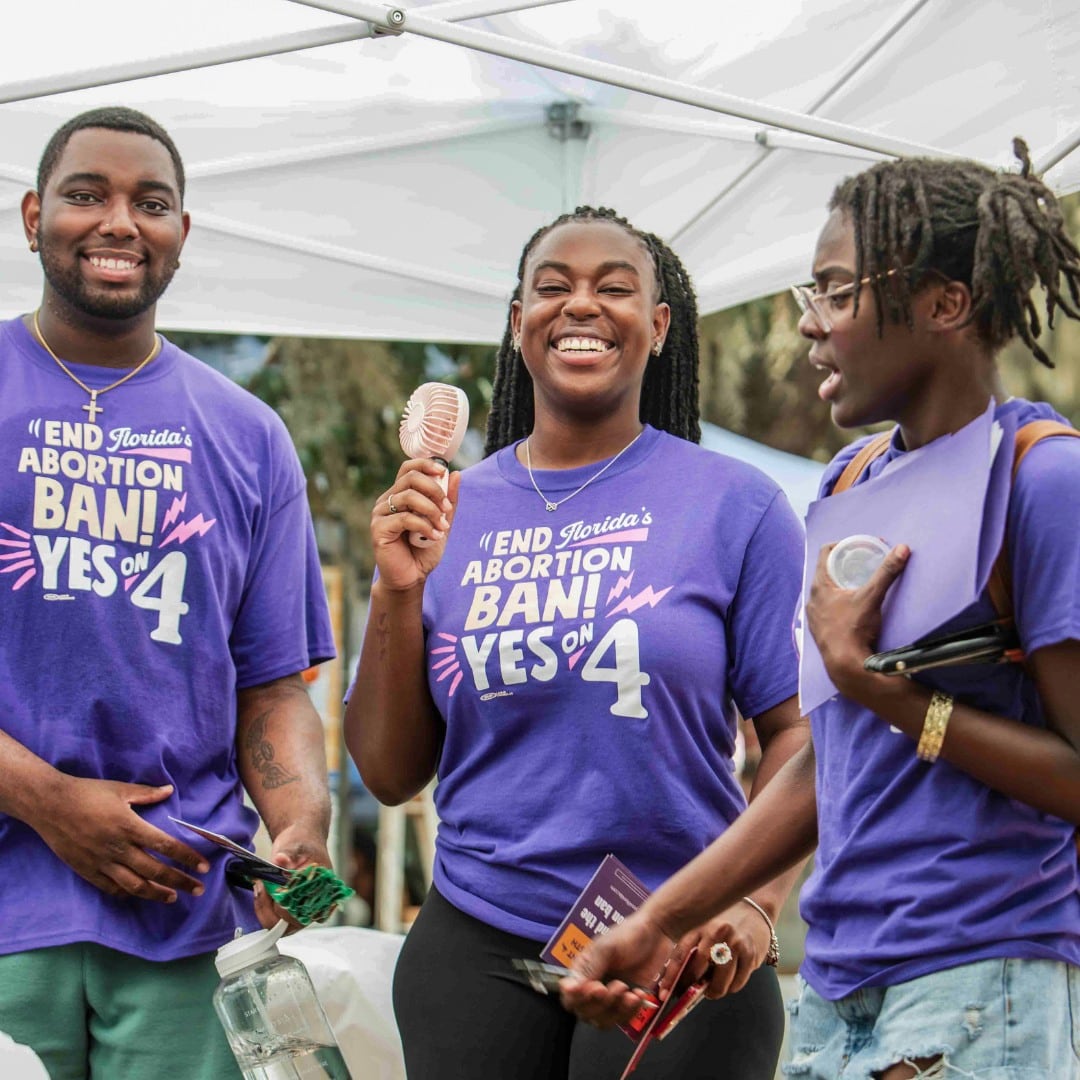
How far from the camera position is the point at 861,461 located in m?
2.47

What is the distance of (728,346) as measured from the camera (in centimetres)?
1031

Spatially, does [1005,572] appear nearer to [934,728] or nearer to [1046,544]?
[1046,544]

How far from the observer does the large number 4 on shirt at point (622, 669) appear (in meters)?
2.78

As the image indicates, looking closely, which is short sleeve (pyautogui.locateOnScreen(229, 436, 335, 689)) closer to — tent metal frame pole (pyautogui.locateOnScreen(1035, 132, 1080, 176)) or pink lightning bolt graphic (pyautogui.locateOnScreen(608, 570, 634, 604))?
pink lightning bolt graphic (pyautogui.locateOnScreen(608, 570, 634, 604))

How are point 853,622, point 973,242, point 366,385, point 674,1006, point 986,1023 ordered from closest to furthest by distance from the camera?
point 986,1023, point 853,622, point 973,242, point 674,1006, point 366,385

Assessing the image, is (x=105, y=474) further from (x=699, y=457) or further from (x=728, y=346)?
(x=728, y=346)

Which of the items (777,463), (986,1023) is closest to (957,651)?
(986,1023)

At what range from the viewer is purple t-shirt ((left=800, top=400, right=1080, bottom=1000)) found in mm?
2057

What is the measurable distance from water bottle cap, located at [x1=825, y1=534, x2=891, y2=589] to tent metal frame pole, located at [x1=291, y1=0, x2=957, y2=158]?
155 centimetres

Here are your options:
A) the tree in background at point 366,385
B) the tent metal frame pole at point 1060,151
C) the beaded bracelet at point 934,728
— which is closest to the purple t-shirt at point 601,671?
the beaded bracelet at point 934,728

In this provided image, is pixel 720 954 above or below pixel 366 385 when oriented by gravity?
below

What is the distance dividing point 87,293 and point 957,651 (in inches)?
69.3

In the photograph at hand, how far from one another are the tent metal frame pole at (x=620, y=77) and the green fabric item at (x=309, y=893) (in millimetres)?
1829

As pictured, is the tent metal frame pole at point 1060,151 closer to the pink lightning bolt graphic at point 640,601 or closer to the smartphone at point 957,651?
the pink lightning bolt graphic at point 640,601
